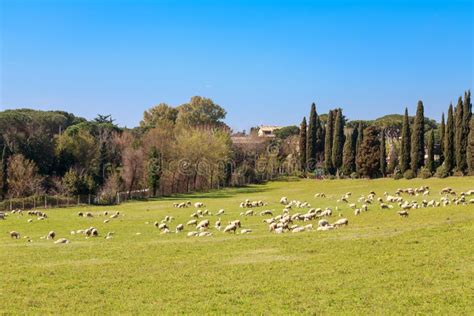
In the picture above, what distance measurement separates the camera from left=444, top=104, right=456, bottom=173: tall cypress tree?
75.4 metres

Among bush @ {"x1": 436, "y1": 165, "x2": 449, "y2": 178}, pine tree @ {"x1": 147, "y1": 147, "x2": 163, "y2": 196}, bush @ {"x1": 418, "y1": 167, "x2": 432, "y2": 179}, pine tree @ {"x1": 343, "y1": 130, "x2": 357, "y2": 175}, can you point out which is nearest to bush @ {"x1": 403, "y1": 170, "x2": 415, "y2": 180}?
bush @ {"x1": 418, "y1": 167, "x2": 432, "y2": 179}

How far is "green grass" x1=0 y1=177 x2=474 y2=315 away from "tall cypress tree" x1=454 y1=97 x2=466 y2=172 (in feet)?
160

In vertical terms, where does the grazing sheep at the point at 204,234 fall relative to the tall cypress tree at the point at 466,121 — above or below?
below

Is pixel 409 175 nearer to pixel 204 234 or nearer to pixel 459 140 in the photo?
pixel 459 140

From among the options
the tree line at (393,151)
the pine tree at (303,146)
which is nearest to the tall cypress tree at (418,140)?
the tree line at (393,151)

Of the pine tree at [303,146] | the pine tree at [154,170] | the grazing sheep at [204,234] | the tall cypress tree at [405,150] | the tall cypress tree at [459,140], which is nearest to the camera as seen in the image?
the grazing sheep at [204,234]

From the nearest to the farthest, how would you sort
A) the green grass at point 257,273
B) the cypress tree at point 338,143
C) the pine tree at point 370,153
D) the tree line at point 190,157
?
the green grass at point 257,273, the tree line at point 190,157, the pine tree at point 370,153, the cypress tree at point 338,143

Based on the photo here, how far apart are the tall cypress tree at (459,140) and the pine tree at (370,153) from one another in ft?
38.6

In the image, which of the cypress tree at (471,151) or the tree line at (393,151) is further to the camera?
the tree line at (393,151)

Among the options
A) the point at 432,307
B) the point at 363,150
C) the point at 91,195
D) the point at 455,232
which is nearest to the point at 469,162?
the point at 363,150

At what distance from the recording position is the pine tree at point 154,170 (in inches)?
3014

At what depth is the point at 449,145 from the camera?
249 ft

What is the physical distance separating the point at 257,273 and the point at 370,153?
227 feet

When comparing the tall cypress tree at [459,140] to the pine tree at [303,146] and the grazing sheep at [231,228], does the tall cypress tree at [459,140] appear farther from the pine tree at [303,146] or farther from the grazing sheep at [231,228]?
the grazing sheep at [231,228]
